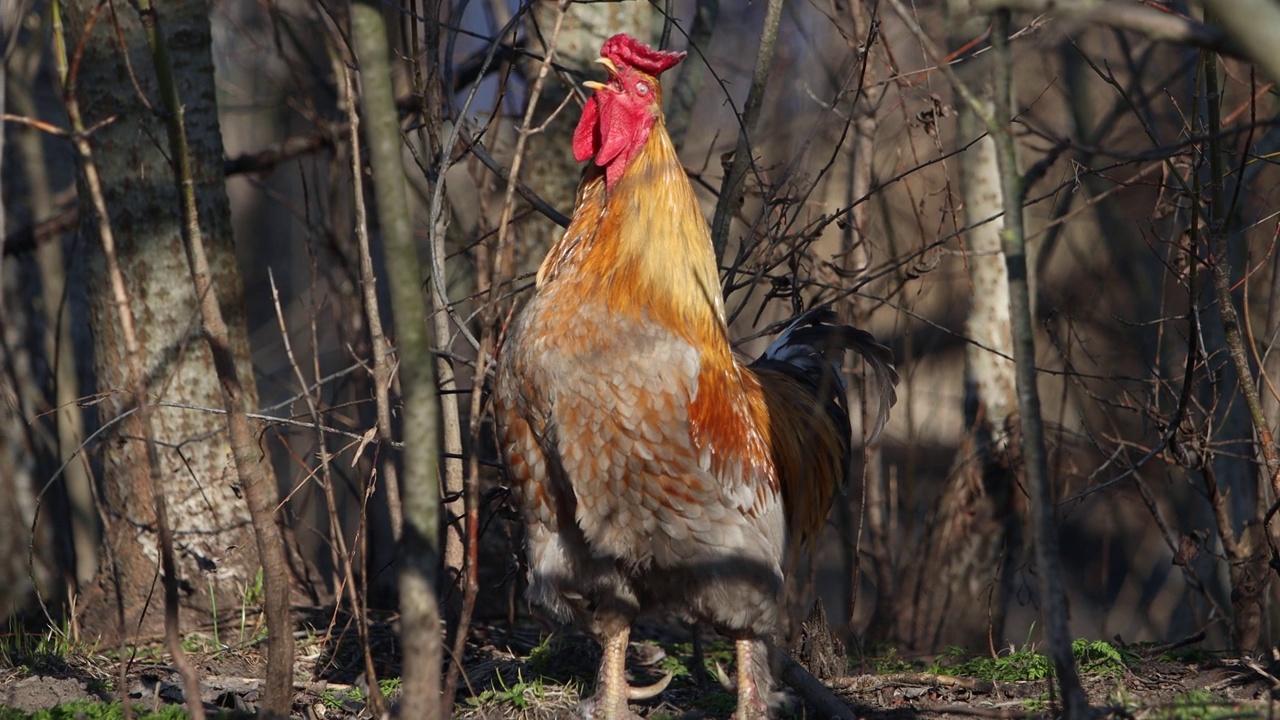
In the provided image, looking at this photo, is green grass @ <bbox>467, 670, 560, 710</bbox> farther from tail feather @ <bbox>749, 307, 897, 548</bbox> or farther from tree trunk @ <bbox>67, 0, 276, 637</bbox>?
tree trunk @ <bbox>67, 0, 276, 637</bbox>

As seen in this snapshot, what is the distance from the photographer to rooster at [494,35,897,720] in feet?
11.6

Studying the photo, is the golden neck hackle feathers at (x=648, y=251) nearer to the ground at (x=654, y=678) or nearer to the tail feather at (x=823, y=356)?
the tail feather at (x=823, y=356)

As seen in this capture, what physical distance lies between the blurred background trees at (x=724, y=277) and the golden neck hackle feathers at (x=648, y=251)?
377 millimetres

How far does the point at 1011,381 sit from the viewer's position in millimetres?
6438

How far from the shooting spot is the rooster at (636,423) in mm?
3529

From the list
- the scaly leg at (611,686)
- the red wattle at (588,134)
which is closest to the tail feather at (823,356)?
the red wattle at (588,134)

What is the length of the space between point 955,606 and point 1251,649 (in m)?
2.09

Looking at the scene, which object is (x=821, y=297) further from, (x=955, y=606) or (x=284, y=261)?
(x=284, y=261)

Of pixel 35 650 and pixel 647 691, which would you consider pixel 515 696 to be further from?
pixel 35 650

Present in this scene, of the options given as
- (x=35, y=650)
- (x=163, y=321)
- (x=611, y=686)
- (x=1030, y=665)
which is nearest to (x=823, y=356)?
(x=1030, y=665)

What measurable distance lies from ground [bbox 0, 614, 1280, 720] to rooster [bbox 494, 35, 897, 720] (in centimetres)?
49

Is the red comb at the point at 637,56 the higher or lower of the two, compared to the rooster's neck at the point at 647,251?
higher

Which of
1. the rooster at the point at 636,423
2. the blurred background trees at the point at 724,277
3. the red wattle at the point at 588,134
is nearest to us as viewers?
the rooster at the point at 636,423

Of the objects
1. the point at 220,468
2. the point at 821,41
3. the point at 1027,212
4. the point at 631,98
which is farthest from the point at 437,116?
the point at 1027,212
